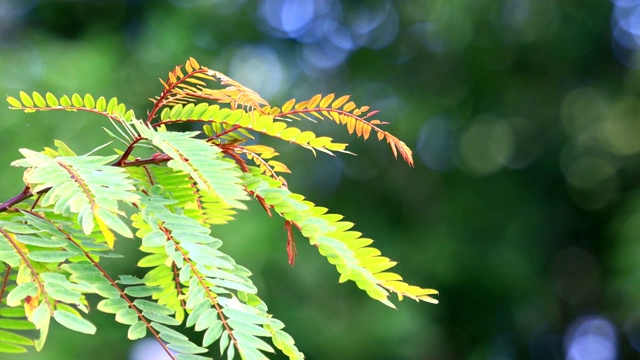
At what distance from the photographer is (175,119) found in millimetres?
694

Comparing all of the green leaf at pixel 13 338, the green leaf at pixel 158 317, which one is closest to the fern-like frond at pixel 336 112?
the green leaf at pixel 158 317

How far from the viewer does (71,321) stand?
53cm

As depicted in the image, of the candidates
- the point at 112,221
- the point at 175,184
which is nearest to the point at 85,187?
the point at 112,221

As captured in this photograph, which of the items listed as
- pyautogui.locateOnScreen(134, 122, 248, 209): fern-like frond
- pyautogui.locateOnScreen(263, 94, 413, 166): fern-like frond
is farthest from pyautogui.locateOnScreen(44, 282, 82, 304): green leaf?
pyautogui.locateOnScreen(263, 94, 413, 166): fern-like frond

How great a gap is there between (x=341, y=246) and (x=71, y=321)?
218mm

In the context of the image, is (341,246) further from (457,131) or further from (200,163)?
(457,131)

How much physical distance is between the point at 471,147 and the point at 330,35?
4.15ft

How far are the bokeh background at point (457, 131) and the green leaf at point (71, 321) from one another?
3.70m

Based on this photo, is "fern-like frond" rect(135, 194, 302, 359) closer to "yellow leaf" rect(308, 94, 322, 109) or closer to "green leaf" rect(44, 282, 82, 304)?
"green leaf" rect(44, 282, 82, 304)

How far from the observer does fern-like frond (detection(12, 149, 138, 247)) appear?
52 cm

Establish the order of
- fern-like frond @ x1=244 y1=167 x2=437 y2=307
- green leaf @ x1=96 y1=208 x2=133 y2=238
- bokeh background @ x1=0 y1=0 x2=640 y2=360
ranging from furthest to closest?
bokeh background @ x1=0 y1=0 x2=640 y2=360 < fern-like frond @ x1=244 y1=167 x2=437 y2=307 < green leaf @ x1=96 y1=208 x2=133 y2=238

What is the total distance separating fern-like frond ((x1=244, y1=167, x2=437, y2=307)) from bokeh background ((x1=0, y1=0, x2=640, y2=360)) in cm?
359

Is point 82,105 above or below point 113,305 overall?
above

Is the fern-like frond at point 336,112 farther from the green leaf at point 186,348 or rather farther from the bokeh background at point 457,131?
the bokeh background at point 457,131
